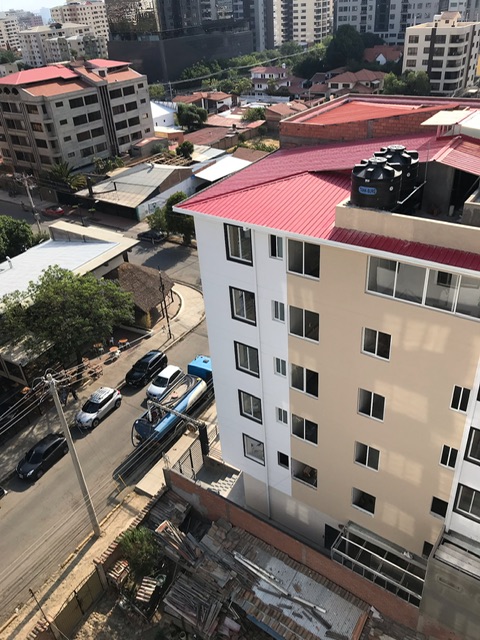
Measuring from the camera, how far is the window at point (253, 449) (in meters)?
25.9

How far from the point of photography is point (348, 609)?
2331 cm

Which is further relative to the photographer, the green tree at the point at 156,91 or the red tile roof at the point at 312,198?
the green tree at the point at 156,91

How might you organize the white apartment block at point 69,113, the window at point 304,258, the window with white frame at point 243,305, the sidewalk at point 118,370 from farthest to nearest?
the white apartment block at point 69,113, the sidewalk at point 118,370, the window with white frame at point 243,305, the window at point 304,258

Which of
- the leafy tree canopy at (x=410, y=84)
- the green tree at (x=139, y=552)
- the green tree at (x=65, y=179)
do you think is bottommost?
the green tree at (x=139, y=552)

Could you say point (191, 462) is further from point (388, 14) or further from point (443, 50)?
point (388, 14)

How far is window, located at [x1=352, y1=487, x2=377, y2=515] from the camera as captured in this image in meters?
22.7

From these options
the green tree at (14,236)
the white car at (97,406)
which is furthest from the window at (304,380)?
the green tree at (14,236)

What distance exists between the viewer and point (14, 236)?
5662 cm

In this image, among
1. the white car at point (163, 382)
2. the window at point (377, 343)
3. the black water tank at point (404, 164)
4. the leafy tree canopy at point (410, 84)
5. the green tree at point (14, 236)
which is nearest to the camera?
the black water tank at point (404, 164)

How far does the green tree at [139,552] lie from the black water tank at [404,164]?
22681mm

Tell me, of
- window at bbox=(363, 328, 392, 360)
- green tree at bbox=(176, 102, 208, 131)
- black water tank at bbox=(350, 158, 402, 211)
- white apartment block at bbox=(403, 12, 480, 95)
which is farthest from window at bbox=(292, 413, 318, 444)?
white apartment block at bbox=(403, 12, 480, 95)

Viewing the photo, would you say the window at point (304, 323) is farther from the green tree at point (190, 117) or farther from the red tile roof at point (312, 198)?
the green tree at point (190, 117)

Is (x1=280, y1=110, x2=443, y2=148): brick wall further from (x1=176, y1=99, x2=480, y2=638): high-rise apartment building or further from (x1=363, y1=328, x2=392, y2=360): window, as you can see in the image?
(x1=363, y1=328, x2=392, y2=360): window

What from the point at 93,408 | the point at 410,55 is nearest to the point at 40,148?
the point at 93,408
